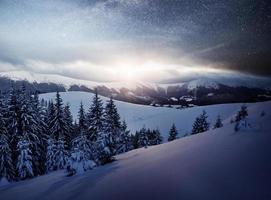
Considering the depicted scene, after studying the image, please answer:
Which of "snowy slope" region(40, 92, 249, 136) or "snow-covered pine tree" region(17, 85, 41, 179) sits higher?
"snow-covered pine tree" region(17, 85, 41, 179)

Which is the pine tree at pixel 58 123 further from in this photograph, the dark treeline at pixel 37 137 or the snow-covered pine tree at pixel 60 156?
the snow-covered pine tree at pixel 60 156

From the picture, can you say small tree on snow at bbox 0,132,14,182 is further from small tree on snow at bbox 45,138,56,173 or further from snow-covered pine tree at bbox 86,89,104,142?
snow-covered pine tree at bbox 86,89,104,142

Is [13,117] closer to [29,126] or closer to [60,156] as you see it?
[29,126]

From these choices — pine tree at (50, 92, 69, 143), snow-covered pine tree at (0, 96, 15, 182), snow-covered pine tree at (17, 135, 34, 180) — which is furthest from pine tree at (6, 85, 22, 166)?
pine tree at (50, 92, 69, 143)

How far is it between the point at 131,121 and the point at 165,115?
27.7 metres

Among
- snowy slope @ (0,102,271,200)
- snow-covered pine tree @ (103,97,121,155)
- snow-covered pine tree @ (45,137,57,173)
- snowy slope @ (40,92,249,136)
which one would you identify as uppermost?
snowy slope @ (0,102,271,200)

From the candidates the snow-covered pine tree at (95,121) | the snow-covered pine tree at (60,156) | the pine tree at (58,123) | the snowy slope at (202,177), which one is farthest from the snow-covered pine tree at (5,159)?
the snowy slope at (202,177)

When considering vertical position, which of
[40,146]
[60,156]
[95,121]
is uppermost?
[95,121]

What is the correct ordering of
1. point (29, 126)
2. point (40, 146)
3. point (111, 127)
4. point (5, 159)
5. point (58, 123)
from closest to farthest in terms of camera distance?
point (5, 159) → point (29, 126) → point (111, 127) → point (40, 146) → point (58, 123)

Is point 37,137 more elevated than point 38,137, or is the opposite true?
point 37,137

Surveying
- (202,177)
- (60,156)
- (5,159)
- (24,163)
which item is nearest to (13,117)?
(5,159)

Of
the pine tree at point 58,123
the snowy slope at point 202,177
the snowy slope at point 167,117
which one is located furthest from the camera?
the snowy slope at point 167,117

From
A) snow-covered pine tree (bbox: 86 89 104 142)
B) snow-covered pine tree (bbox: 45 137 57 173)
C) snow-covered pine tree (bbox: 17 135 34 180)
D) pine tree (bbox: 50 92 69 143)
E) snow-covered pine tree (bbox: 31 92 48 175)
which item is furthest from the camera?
pine tree (bbox: 50 92 69 143)

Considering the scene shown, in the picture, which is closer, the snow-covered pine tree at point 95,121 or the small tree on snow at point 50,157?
the small tree on snow at point 50,157
